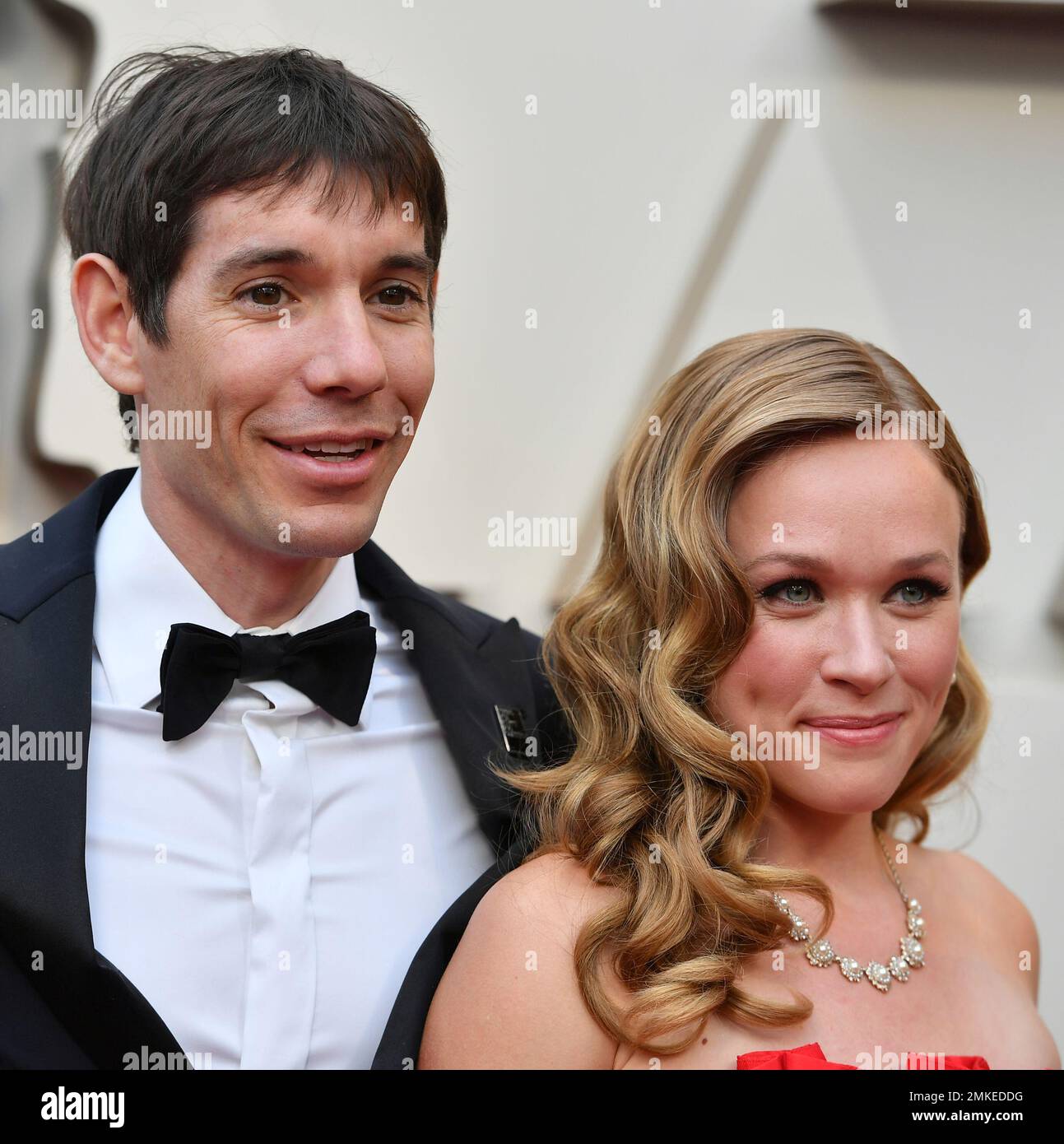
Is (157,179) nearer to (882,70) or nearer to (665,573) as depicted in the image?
(665,573)

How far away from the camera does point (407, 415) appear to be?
2303 millimetres

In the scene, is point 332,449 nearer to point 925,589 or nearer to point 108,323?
point 108,323

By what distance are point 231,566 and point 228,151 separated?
2.32ft

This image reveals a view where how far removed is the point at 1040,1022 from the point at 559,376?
2.04 metres

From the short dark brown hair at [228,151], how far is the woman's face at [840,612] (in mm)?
852

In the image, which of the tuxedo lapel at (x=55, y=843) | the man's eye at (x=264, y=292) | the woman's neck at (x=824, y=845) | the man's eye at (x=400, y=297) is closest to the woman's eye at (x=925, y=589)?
the woman's neck at (x=824, y=845)

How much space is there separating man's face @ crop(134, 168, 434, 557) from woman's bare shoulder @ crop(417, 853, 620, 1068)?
672mm

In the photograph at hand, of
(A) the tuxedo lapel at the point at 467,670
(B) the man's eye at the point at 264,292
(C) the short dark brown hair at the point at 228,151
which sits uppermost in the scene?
(C) the short dark brown hair at the point at 228,151

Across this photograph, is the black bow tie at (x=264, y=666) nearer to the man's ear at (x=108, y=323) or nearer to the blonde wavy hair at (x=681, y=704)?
the blonde wavy hair at (x=681, y=704)

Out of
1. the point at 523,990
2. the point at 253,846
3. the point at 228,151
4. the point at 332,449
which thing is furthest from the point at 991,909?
the point at 228,151

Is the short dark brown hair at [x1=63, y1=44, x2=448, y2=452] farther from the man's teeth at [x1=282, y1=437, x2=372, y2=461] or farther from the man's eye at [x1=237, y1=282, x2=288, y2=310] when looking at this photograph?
the man's teeth at [x1=282, y1=437, x2=372, y2=461]

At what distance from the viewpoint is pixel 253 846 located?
209cm

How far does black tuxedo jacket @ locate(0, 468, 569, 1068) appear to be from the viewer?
73.8 inches

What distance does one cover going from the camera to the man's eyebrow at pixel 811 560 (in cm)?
200
